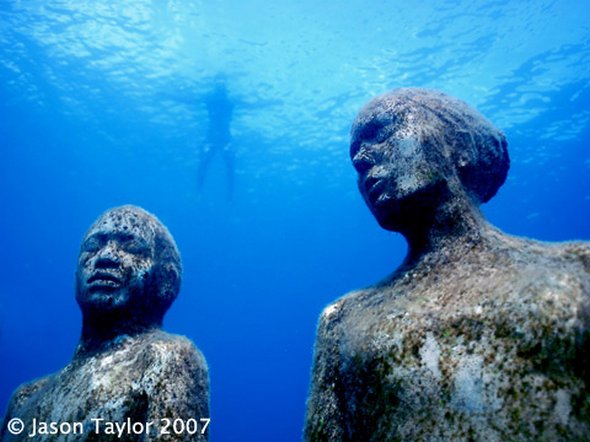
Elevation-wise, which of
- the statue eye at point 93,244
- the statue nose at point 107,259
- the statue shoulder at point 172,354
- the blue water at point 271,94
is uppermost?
the blue water at point 271,94

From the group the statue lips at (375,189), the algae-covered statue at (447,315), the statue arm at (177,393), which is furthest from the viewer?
the statue lips at (375,189)

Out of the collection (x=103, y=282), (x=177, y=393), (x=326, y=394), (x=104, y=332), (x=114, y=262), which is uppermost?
→ (x=114, y=262)

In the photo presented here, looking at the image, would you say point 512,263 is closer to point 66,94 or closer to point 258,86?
point 258,86

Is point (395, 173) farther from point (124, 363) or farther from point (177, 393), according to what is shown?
point (124, 363)

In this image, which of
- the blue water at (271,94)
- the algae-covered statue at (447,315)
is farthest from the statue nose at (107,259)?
the blue water at (271,94)

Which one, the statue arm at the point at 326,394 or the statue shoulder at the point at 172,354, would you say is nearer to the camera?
the statue arm at the point at 326,394

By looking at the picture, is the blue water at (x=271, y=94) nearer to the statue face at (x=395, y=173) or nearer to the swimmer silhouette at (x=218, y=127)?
the swimmer silhouette at (x=218, y=127)

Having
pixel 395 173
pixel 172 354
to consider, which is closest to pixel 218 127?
pixel 172 354

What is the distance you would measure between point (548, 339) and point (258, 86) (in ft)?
85.3

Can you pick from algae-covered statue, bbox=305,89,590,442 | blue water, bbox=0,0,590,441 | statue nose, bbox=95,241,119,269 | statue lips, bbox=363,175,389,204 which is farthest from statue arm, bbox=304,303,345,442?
blue water, bbox=0,0,590,441

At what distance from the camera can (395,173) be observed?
3.36 metres

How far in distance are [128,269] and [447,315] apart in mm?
3013

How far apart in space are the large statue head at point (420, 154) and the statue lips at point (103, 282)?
255 centimetres

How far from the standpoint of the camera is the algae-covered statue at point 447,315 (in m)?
2.17
